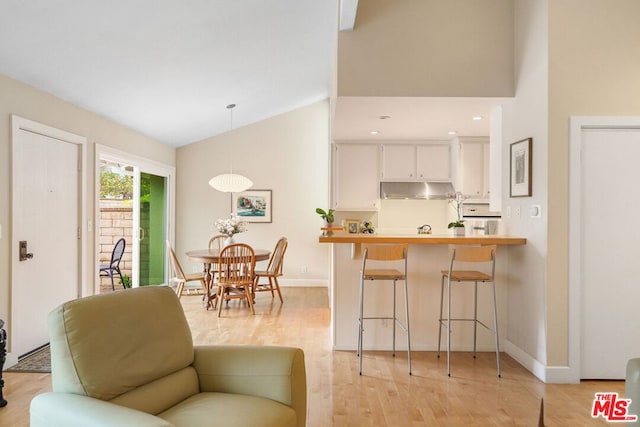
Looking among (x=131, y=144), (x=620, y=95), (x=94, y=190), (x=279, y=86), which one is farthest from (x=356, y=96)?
(x=131, y=144)

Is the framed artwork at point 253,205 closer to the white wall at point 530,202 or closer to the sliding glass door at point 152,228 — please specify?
the sliding glass door at point 152,228

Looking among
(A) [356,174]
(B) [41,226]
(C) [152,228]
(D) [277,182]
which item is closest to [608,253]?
(A) [356,174]

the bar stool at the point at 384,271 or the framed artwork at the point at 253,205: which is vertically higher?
the framed artwork at the point at 253,205

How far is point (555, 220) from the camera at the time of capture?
3.32 metres

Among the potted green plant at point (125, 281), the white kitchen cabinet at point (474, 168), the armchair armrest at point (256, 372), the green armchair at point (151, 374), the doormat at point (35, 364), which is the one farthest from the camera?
the potted green plant at point (125, 281)

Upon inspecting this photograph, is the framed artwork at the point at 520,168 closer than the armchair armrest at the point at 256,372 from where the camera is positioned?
No

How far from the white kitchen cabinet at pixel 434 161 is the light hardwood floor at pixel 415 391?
2759mm

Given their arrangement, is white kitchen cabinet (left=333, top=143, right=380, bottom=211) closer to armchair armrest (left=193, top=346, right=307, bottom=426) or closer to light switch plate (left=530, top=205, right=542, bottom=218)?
light switch plate (left=530, top=205, right=542, bottom=218)

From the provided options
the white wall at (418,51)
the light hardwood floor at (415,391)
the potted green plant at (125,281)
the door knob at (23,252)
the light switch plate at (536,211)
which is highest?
the white wall at (418,51)

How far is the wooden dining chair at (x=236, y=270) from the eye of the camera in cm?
543

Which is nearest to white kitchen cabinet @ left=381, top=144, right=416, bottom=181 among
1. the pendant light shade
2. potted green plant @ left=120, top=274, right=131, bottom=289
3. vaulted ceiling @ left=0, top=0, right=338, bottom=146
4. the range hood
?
the range hood

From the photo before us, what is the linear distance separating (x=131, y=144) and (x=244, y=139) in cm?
221

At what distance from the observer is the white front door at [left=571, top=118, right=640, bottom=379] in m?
3.35

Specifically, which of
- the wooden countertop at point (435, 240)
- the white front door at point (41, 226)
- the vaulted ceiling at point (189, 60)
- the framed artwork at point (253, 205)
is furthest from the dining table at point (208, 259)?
the wooden countertop at point (435, 240)
